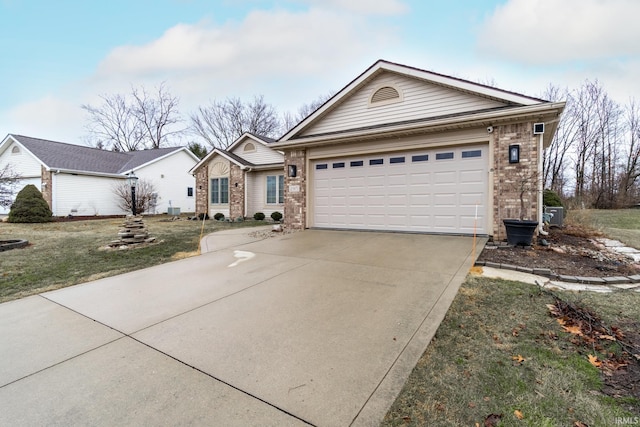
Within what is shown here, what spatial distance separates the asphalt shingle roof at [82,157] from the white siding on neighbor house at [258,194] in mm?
10160

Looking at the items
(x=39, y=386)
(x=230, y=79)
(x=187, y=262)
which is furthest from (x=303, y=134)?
(x=230, y=79)

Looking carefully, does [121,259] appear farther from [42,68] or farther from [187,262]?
[42,68]

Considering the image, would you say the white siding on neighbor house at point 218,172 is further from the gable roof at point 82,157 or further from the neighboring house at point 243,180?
the gable roof at point 82,157

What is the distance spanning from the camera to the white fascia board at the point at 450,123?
261 inches

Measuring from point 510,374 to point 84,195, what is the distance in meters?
24.1

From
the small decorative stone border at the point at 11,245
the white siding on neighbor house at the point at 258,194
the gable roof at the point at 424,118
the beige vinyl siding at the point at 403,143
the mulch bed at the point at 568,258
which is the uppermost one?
the gable roof at the point at 424,118

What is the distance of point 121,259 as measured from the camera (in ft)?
22.1

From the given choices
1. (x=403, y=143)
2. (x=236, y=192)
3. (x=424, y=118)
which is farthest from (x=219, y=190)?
(x=424, y=118)

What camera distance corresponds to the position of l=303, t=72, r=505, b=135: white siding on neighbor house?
26.8ft

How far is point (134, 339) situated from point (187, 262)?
11.3 ft

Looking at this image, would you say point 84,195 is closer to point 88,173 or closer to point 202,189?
point 88,173

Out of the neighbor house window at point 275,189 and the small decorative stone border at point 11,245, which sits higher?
the neighbor house window at point 275,189

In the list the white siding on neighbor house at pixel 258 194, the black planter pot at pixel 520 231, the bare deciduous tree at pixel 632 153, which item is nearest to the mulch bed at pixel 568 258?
the black planter pot at pixel 520 231

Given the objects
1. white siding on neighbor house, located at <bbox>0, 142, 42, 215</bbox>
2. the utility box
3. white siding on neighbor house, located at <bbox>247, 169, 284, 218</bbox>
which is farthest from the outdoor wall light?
white siding on neighbor house, located at <bbox>0, 142, 42, 215</bbox>
